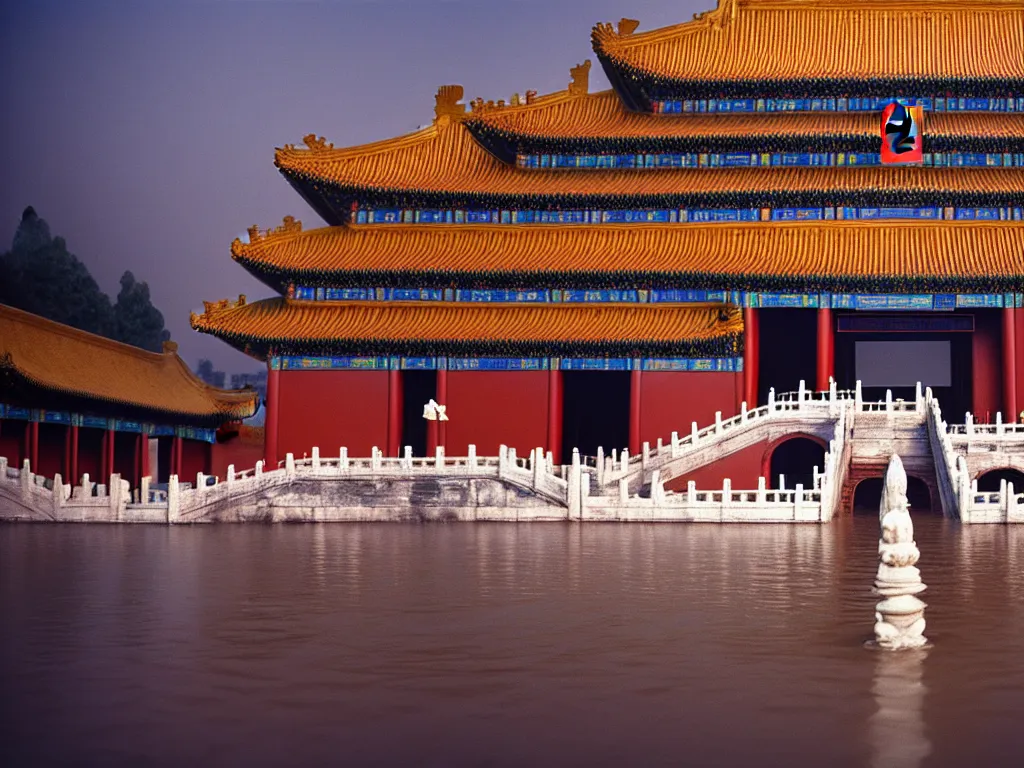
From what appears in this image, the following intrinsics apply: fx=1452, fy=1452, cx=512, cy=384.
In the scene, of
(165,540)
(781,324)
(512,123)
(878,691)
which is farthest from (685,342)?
(878,691)

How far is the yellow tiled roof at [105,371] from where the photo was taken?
4034cm

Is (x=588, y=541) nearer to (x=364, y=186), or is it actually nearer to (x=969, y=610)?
(x=969, y=610)

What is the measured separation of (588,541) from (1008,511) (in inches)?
394

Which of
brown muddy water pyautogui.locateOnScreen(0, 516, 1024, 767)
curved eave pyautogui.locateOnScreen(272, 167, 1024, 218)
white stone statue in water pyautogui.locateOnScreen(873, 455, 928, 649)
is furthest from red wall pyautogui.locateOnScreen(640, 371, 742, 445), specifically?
white stone statue in water pyautogui.locateOnScreen(873, 455, 928, 649)

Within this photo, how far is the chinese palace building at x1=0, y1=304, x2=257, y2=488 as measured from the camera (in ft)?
127

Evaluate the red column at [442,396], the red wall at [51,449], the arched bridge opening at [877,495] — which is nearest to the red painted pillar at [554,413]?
the red column at [442,396]

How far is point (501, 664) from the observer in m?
11.9

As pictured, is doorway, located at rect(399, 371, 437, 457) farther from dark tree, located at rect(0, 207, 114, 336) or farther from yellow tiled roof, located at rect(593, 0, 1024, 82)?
dark tree, located at rect(0, 207, 114, 336)

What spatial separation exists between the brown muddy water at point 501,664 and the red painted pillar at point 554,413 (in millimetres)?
18693

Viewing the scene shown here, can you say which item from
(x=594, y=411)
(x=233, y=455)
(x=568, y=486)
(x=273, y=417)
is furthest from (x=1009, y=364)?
(x=233, y=455)

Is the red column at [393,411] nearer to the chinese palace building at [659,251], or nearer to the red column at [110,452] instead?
the chinese palace building at [659,251]

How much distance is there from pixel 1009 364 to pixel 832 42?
1287 cm

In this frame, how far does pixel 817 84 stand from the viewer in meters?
44.0

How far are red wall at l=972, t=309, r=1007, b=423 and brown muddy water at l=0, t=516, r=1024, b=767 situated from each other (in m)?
20.4
